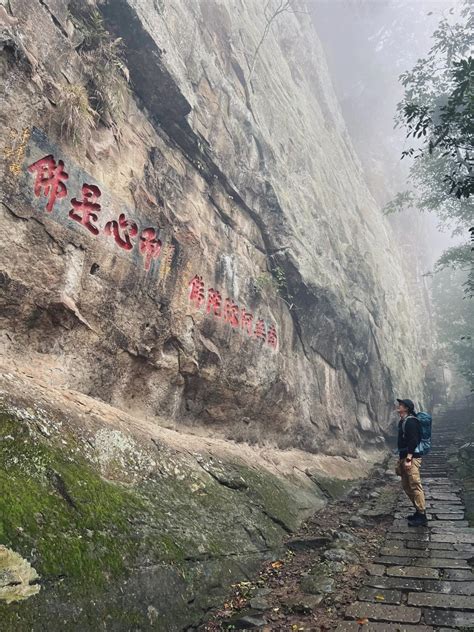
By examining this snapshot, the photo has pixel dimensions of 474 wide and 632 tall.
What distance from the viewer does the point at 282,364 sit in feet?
34.7

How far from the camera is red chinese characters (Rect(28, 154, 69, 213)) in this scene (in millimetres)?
5762

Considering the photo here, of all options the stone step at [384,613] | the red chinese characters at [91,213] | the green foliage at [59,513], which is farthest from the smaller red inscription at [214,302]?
the stone step at [384,613]

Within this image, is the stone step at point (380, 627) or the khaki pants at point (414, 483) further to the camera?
the khaki pants at point (414, 483)

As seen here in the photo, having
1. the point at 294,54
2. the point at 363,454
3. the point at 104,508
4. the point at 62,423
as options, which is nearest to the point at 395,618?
the point at 104,508

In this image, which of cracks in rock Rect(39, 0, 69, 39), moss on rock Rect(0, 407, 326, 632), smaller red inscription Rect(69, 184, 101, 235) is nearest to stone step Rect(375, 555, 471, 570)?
moss on rock Rect(0, 407, 326, 632)

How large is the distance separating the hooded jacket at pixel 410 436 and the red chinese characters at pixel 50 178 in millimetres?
6659

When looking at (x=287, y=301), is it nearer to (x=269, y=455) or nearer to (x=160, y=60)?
(x=269, y=455)

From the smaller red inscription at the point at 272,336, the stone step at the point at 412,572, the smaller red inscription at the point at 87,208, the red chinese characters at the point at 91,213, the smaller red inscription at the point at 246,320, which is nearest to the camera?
the stone step at the point at 412,572

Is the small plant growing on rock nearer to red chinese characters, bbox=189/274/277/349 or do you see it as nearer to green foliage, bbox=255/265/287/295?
red chinese characters, bbox=189/274/277/349

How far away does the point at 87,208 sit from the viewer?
6449 mm

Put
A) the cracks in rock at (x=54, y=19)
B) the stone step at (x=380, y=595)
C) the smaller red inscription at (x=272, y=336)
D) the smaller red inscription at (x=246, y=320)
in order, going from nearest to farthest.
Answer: the stone step at (x=380, y=595)
the cracks in rock at (x=54, y=19)
the smaller red inscription at (x=246, y=320)
the smaller red inscription at (x=272, y=336)

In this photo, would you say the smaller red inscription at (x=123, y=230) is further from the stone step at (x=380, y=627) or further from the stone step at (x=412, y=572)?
the stone step at (x=412, y=572)

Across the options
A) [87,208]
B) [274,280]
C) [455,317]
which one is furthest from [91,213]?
[455,317]

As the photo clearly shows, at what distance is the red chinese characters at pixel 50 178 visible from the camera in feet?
18.9
